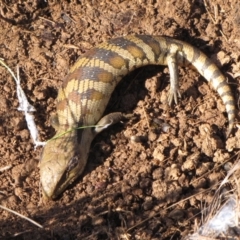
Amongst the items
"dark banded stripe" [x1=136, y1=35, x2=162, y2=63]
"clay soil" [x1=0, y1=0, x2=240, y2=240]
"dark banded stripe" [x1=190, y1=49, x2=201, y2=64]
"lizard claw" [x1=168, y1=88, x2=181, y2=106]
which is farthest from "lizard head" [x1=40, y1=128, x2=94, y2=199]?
"dark banded stripe" [x1=190, y1=49, x2=201, y2=64]

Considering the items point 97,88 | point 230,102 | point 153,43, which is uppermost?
point 153,43

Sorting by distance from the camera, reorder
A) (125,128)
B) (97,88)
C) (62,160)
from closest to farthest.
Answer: (62,160) → (125,128) → (97,88)

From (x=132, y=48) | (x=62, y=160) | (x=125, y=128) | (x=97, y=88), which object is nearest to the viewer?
(x=62, y=160)

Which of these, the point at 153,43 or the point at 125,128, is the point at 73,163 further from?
the point at 153,43

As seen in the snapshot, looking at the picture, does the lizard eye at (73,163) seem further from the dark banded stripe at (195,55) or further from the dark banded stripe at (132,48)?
the dark banded stripe at (195,55)

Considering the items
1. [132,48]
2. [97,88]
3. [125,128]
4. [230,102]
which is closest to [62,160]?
[125,128]

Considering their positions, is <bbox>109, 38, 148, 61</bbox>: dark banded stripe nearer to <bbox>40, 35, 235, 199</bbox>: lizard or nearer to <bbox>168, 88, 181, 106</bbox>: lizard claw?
<bbox>40, 35, 235, 199</bbox>: lizard
